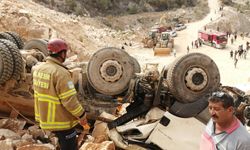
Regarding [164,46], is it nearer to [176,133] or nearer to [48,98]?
[176,133]

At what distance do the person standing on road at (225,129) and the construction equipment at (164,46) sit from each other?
1221 inches

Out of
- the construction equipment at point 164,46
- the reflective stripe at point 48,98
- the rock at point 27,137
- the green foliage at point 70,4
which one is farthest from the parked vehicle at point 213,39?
the reflective stripe at point 48,98

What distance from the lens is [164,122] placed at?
4523 mm

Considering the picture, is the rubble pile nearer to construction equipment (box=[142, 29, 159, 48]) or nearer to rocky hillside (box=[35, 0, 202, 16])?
construction equipment (box=[142, 29, 159, 48])

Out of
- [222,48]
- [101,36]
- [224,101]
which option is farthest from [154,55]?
[224,101]

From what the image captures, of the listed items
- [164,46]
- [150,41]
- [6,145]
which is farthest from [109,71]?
[150,41]

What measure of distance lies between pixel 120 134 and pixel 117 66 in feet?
3.56

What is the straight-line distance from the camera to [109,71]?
5520 millimetres

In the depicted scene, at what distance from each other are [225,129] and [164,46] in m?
33.1

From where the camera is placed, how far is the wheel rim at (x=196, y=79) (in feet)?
16.8

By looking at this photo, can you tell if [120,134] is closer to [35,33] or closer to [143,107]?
[143,107]

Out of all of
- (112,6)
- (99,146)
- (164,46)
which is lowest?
(164,46)

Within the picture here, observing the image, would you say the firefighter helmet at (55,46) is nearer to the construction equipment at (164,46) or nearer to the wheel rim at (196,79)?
the wheel rim at (196,79)

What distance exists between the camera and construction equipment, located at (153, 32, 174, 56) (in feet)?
110
